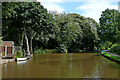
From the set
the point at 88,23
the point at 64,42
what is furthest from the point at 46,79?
the point at 88,23

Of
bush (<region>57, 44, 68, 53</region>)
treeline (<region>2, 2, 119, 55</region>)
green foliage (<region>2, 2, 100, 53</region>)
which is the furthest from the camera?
bush (<region>57, 44, 68, 53</region>)

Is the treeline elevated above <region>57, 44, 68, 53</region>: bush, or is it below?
above

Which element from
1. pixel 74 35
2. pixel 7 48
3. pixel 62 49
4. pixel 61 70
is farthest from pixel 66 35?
pixel 61 70

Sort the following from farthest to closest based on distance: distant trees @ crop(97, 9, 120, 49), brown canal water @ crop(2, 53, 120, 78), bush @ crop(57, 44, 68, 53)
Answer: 1. distant trees @ crop(97, 9, 120, 49)
2. bush @ crop(57, 44, 68, 53)
3. brown canal water @ crop(2, 53, 120, 78)

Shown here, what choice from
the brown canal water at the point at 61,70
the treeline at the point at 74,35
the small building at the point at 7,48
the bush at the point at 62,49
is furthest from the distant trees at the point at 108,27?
the brown canal water at the point at 61,70

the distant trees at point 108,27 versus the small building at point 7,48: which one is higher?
the distant trees at point 108,27

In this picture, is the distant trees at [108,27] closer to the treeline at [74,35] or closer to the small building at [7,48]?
the treeline at [74,35]

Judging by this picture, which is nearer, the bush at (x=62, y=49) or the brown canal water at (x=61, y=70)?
the brown canal water at (x=61, y=70)

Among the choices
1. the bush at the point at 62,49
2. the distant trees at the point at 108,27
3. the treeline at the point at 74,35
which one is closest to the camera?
the treeline at the point at 74,35

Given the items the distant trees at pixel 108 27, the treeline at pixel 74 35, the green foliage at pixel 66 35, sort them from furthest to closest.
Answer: the distant trees at pixel 108 27 < the treeline at pixel 74 35 < the green foliage at pixel 66 35

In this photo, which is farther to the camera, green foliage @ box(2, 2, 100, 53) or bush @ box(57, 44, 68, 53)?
bush @ box(57, 44, 68, 53)

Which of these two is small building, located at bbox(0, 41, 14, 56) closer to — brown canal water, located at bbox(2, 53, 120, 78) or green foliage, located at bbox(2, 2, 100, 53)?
brown canal water, located at bbox(2, 53, 120, 78)

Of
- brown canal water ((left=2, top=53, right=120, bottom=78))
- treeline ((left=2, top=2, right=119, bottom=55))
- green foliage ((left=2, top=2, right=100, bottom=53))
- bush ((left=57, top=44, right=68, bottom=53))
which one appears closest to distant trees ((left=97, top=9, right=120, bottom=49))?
treeline ((left=2, top=2, right=119, bottom=55))

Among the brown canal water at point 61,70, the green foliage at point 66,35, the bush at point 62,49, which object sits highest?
the green foliage at point 66,35
